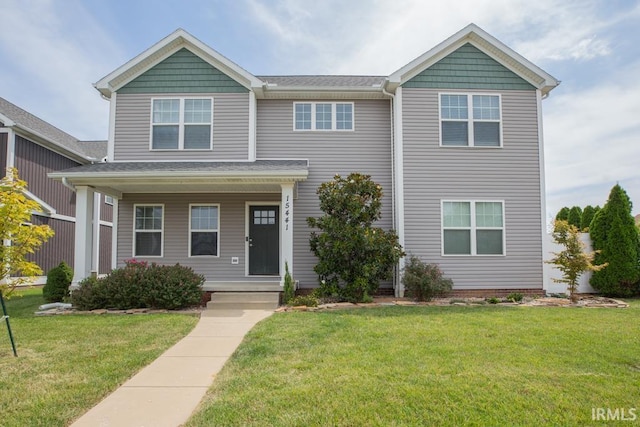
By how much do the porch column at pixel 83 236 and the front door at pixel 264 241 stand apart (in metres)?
4.03

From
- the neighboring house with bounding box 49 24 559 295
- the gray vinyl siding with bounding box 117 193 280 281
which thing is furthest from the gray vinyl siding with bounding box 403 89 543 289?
the gray vinyl siding with bounding box 117 193 280 281

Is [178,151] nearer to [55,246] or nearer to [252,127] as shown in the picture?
[252,127]

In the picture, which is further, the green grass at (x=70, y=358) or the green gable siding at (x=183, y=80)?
the green gable siding at (x=183, y=80)

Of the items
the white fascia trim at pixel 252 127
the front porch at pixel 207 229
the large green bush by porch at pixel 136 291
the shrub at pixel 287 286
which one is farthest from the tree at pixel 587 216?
the large green bush by porch at pixel 136 291

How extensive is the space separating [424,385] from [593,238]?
10.5 metres

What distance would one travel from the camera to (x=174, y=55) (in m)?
11.3

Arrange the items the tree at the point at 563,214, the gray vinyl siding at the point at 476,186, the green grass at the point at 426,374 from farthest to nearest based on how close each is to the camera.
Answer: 1. the tree at the point at 563,214
2. the gray vinyl siding at the point at 476,186
3. the green grass at the point at 426,374

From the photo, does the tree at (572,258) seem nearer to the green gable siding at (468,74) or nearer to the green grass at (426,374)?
the green grass at (426,374)

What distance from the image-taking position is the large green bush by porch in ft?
28.5

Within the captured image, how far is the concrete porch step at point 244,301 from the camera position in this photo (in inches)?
362

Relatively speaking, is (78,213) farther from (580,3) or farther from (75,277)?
(580,3)

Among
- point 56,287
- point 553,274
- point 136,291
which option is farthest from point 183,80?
point 553,274

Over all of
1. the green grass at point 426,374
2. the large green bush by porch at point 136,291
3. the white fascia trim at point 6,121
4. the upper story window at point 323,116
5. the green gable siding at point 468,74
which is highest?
the green gable siding at point 468,74

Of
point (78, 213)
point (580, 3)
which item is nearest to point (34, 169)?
point (78, 213)
